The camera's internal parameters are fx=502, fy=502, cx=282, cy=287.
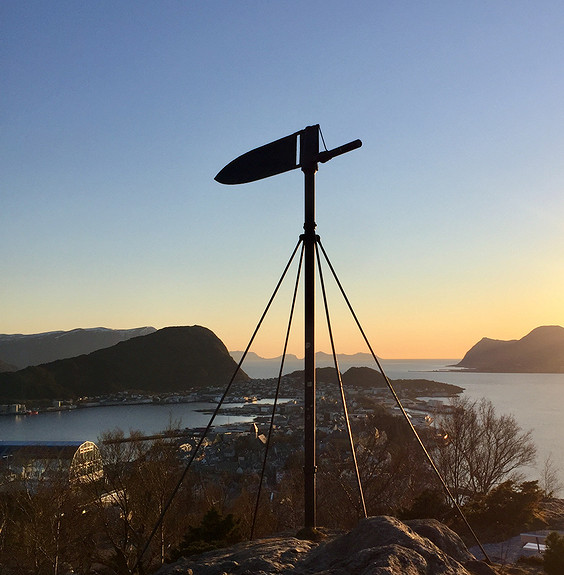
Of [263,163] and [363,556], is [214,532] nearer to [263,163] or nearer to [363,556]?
[363,556]

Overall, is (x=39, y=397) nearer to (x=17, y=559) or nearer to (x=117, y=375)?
(x=117, y=375)

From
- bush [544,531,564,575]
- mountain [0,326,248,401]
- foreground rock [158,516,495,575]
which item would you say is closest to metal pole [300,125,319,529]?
foreground rock [158,516,495,575]

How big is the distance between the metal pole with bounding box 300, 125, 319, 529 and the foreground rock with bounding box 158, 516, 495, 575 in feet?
2.89

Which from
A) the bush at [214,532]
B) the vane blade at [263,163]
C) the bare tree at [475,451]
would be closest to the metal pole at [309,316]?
the vane blade at [263,163]

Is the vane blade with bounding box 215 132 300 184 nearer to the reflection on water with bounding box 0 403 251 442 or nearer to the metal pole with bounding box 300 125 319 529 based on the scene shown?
the metal pole with bounding box 300 125 319 529

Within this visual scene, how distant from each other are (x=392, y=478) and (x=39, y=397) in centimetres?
10672

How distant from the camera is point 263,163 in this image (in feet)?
21.9

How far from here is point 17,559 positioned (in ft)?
59.0

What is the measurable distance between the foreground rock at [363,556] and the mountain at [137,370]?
117886 mm

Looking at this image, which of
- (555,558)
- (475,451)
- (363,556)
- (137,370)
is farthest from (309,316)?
(137,370)

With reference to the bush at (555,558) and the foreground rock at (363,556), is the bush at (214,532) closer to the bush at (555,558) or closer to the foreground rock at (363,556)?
the foreground rock at (363,556)

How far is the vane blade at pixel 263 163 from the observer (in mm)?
6516

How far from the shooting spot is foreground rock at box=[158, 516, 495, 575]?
377 cm

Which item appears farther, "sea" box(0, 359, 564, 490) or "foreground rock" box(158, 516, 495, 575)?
"sea" box(0, 359, 564, 490)
